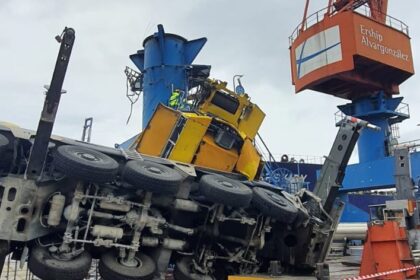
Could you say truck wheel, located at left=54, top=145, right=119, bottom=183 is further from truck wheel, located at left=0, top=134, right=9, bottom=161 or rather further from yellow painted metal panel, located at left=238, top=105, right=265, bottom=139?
yellow painted metal panel, located at left=238, top=105, right=265, bottom=139

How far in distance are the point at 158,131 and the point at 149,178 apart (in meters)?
2.26

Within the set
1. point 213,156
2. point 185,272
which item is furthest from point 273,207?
point 213,156

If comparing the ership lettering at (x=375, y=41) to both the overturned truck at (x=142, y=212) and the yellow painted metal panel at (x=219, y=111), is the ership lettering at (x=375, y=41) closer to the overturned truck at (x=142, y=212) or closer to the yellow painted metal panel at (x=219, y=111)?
the yellow painted metal panel at (x=219, y=111)

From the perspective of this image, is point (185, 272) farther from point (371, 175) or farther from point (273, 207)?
point (371, 175)

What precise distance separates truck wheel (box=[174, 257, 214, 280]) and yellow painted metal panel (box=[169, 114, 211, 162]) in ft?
5.58

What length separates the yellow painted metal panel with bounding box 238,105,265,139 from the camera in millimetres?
7473

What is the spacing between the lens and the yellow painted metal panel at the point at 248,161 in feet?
23.2

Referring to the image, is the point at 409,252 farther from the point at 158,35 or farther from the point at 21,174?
the point at 158,35

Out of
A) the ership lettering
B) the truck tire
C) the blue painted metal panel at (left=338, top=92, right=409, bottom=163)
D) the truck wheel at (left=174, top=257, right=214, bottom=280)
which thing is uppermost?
the ership lettering

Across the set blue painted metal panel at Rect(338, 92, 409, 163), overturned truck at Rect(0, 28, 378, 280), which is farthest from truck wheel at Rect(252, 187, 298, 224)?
blue painted metal panel at Rect(338, 92, 409, 163)

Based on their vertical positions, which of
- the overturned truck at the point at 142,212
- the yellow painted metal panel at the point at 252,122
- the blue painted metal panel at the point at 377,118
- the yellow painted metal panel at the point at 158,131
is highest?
the blue painted metal panel at the point at 377,118

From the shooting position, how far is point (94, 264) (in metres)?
5.40

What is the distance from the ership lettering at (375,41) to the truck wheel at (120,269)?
61.7ft

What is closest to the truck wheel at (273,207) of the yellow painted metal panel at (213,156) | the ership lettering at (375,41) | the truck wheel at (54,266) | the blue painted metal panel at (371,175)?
the yellow painted metal panel at (213,156)
